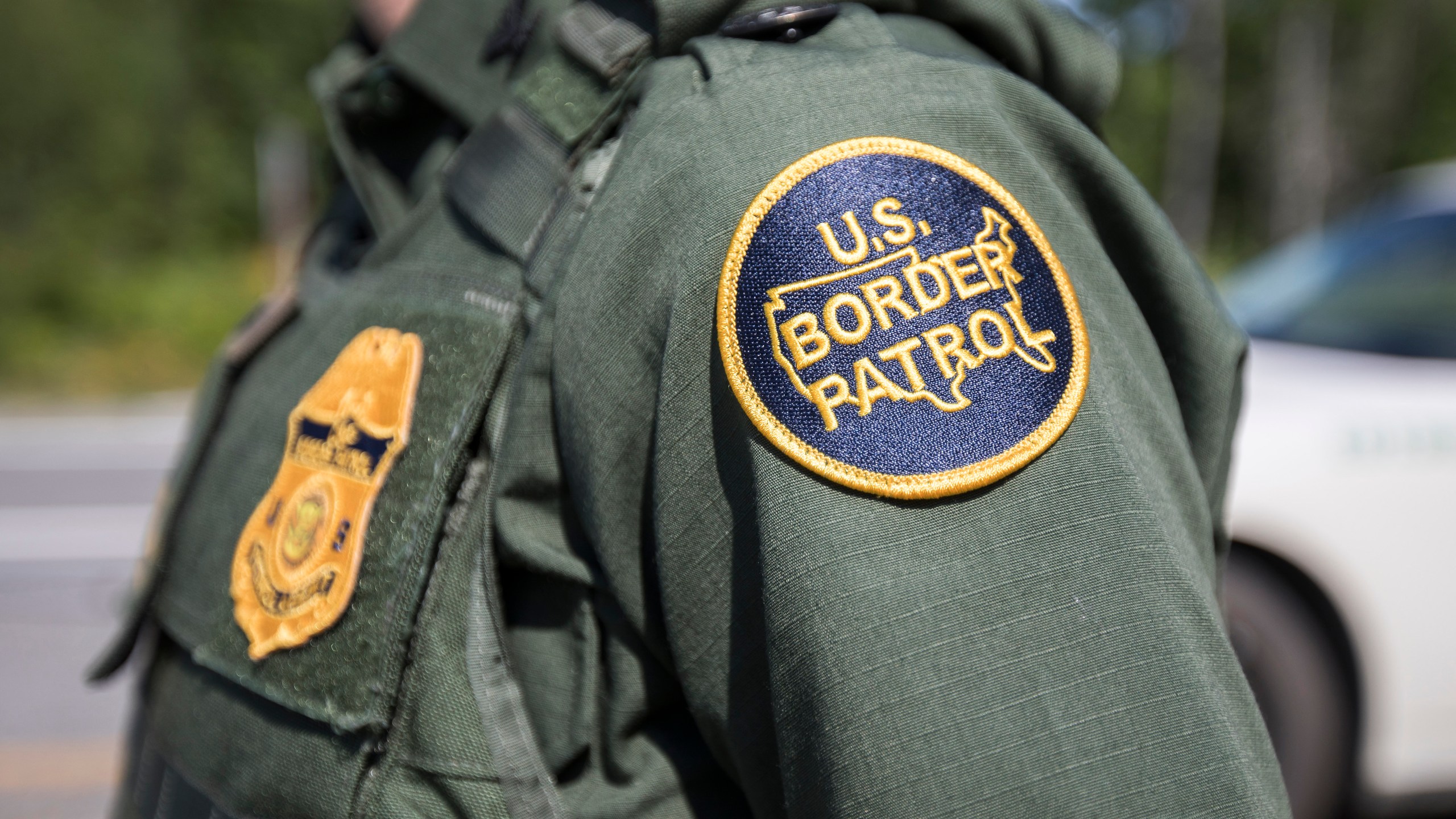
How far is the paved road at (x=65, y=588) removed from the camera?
3.49 meters

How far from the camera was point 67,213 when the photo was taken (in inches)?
800

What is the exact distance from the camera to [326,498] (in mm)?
867

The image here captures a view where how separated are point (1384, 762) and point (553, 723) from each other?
288cm

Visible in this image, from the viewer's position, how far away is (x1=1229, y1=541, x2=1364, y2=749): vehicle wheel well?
2.81m

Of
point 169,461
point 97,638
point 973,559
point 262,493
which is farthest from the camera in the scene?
point 169,461

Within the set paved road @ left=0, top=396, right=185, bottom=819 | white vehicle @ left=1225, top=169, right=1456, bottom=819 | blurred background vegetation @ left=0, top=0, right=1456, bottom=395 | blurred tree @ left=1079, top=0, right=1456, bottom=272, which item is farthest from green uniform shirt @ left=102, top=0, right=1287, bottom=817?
blurred tree @ left=1079, top=0, right=1456, bottom=272

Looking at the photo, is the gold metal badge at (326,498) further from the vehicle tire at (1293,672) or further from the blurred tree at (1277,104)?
the blurred tree at (1277,104)

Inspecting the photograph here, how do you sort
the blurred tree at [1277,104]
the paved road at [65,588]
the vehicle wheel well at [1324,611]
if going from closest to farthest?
1. the vehicle wheel well at [1324,611]
2. the paved road at [65,588]
3. the blurred tree at [1277,104]

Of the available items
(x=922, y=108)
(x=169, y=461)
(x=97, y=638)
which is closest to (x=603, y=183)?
(x=922, y=108)

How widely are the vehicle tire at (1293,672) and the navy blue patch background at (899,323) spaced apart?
250cm

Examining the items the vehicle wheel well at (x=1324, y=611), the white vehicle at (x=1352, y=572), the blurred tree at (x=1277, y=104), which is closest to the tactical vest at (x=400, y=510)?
the white vehicle at (x=1352, y=572)

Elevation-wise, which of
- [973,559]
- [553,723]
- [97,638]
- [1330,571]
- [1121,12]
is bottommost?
[1121,12]

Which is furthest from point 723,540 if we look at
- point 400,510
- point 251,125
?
point 251,125

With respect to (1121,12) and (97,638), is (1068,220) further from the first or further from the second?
A: (1121,12)
